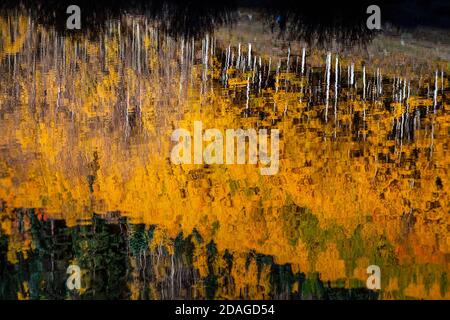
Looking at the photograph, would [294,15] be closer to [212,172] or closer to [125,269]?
[212,172]

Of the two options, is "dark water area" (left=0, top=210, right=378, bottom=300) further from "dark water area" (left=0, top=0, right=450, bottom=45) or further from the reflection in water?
"dark water area" (left=0, top=0, right=450, bottom=45)

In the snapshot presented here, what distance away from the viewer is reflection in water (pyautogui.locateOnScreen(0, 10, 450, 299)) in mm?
4621

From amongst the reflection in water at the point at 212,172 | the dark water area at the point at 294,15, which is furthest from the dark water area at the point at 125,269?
the dark water area at the point at 294,15

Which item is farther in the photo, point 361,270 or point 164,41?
point 164,41

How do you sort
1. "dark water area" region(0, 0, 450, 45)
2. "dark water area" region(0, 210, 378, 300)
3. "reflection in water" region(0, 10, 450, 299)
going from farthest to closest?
"dark water area" region(0, 0, 450, 45)
"reflection in water" region(0, 10, 450, 299)
"dark water area" region(0, 210, 378, 300)

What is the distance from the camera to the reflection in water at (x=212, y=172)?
462 centimetres

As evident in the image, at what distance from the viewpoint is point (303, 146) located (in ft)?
20.3

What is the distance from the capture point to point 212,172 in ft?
19.1

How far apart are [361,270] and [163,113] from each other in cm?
261

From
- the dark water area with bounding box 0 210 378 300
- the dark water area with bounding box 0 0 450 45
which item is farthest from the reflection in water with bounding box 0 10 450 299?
the dark water area with bounding box 0 0 450 45

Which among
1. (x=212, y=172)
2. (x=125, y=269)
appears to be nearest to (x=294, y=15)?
(x=212, y=172)

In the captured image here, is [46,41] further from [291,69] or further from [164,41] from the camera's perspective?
[291,69]
